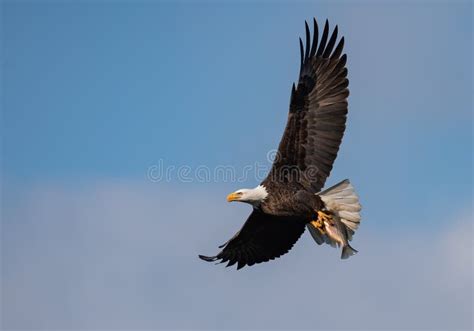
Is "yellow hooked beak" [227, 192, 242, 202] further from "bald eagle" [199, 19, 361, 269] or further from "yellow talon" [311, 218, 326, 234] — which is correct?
"yellow talon" [311, 218, 326, 234]

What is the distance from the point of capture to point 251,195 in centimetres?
1330

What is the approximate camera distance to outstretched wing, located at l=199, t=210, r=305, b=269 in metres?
14.3

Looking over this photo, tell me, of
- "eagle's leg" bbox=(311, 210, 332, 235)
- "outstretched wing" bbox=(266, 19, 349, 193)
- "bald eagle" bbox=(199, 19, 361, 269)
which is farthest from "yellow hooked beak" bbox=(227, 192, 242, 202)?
"eagle's leg" bbox=(311, 210, 332, 235)

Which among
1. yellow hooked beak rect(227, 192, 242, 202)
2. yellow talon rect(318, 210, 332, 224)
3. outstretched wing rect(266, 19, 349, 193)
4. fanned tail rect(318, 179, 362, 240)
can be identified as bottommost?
yellow talon rect(318, 210, 332, 224)

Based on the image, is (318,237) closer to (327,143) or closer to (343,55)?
(327,143)

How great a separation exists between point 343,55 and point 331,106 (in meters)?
0.78

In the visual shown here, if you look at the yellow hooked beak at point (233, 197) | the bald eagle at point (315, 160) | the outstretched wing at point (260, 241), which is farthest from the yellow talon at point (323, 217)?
the yellow hooked beak at point (233, 197)

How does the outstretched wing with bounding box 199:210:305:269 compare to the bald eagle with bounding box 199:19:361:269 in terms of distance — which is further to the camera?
the outstretched wing with bounding box 199:210:305:269

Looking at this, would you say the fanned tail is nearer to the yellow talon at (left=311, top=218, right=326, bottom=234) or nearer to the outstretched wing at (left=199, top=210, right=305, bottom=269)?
the yellow talon at (left=311, top=218, right=326, bottom=234)

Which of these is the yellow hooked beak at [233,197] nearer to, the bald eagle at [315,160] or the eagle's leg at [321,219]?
the bald eagle at [315,160]

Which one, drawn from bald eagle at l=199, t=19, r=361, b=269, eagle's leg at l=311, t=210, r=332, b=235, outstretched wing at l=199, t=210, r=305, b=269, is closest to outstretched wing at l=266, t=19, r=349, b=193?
bald eagle at l=199, t=19, r=361, b=269

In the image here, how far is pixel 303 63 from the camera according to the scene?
45.1 feet

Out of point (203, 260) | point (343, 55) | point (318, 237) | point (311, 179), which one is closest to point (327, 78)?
point (343, 55)

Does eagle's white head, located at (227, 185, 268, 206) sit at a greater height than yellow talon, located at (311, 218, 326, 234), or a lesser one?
greater
